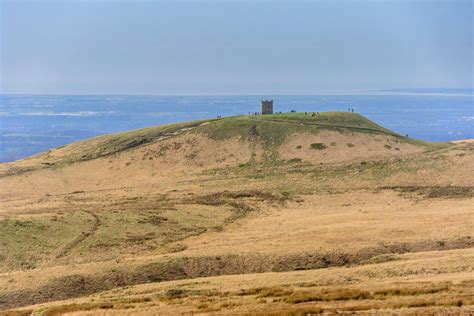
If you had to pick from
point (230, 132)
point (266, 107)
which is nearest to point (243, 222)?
point (230, 132)

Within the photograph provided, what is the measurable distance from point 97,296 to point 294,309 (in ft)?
42.8

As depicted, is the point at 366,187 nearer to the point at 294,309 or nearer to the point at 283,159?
the point at 283,159

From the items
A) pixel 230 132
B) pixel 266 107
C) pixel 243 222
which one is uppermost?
pixel 266 107

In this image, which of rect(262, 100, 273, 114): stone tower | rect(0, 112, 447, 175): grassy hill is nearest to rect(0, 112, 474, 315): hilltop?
rect(0, 112, 447, 175): grassy hill

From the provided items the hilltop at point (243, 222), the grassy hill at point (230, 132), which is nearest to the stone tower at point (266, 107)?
the grassy hill at point (230, 132)

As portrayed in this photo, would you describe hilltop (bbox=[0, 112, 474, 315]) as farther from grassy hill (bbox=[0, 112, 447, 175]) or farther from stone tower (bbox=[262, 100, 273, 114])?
stone tower (bbox=[262, 100, 273, 114])

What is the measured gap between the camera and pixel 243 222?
52.9 m

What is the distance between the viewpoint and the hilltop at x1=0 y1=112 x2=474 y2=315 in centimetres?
3003

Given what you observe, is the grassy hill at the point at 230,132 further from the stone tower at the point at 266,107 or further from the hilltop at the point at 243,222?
the stone tower at the point at 266,107

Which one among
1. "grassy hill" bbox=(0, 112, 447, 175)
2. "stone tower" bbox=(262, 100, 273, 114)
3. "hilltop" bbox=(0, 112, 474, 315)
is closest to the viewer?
"hilltop" bbox=(0, 112, 474, 315)

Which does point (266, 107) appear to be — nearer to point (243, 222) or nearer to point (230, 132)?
point (230, 132)

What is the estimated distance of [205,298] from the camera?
29.3 meters

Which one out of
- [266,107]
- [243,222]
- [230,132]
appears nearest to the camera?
[243,222]

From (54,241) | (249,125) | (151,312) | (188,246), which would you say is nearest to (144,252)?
(188,246)
